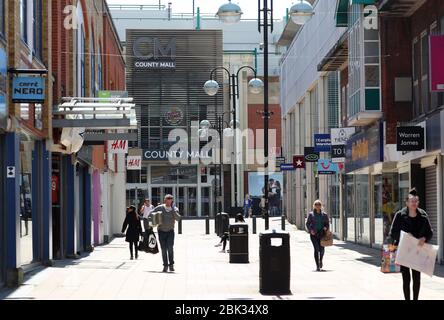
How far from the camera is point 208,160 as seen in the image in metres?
74.8

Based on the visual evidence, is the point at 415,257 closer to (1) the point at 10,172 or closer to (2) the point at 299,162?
(1) the point at 10,172

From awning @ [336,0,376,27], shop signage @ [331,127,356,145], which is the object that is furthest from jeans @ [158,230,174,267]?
shop signage @ [331,127,356,145]

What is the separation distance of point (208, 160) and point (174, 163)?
2878 millimetres

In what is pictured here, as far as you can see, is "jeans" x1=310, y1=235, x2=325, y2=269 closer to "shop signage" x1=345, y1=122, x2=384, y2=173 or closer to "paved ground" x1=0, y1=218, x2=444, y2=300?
"paved ground" x1=0, y1=218, x2=444, y2=300

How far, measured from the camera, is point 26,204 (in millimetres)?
21312

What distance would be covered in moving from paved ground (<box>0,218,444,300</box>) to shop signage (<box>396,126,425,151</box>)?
323 cm

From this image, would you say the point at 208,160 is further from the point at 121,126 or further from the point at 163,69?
the point at 121,126

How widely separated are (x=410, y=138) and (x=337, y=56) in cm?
1269

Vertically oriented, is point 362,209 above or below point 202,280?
above

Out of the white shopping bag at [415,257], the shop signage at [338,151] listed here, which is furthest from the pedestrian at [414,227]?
the shop signage at [338,151]

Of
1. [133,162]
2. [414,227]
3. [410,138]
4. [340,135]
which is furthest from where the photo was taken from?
[133,162]

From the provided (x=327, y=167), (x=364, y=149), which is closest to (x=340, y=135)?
(x=327, y=167)

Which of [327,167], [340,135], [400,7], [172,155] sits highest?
[400,7]
